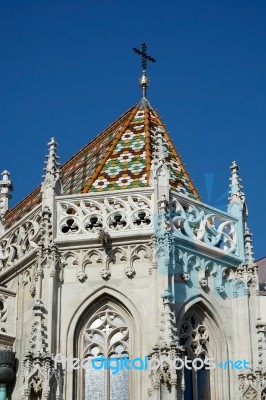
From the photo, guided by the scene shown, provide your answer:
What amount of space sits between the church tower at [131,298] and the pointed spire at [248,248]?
16 mm

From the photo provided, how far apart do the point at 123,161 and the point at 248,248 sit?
112 inches

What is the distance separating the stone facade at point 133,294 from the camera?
1722 centimetres

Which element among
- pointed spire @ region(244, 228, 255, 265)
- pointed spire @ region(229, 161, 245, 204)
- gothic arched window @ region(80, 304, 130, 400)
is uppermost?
pointed spire @ region(229, 161, 245, 204)

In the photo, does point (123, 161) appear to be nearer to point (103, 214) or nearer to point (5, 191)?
point (103, 214)

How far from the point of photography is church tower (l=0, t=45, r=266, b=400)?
17.2 metres

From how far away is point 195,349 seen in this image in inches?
703

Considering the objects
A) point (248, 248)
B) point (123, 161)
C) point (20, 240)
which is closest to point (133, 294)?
point (248, 248)

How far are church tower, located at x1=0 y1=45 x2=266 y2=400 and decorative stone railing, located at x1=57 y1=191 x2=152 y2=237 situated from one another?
2 cm

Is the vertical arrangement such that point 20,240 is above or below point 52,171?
below

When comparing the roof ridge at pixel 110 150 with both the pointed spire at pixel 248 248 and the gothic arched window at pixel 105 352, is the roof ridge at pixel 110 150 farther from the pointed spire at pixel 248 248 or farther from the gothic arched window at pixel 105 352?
the pointed spire at pixel 248 248

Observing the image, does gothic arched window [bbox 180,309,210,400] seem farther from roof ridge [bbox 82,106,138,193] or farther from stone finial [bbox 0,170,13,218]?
stone finial [bbox 0,170,13,218]

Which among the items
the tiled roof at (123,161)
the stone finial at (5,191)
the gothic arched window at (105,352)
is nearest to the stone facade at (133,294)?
the gothic arched window at (105,352)

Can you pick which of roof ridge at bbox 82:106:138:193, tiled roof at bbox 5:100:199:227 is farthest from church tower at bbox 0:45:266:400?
roof ridge at bbox 82:106:138:193

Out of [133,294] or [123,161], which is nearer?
[133,294]
